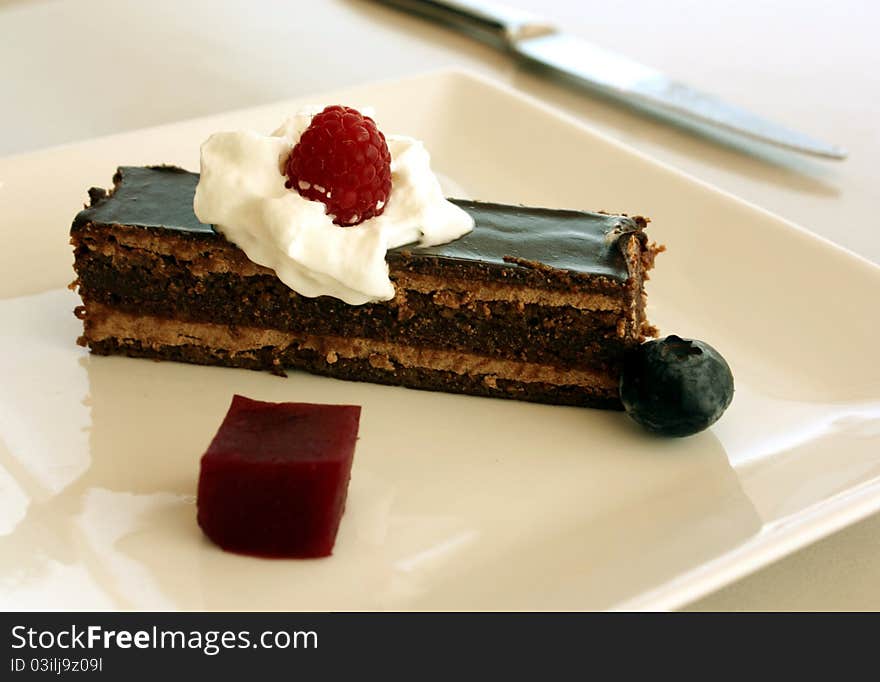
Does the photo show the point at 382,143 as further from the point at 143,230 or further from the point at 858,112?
the point at 858,112

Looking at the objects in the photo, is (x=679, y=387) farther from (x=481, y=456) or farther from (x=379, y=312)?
(x=379, y=312)

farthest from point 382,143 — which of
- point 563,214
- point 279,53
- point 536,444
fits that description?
point 279,53

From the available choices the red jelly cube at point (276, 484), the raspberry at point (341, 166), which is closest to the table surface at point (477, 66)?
the raspberry at point (341, 166)

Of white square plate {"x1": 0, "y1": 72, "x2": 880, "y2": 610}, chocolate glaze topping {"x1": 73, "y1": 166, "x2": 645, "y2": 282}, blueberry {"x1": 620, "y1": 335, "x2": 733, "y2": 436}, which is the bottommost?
white square plate {"x1": 0, "y1": 72, "x2": 880, "y2": 610}

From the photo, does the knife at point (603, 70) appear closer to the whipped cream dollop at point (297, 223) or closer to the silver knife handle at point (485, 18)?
the silver knife handle at point (485, 18)

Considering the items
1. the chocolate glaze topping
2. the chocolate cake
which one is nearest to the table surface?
the chocolate glaze topping

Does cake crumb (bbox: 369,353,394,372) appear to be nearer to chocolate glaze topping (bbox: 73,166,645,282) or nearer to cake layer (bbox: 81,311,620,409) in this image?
cake layer (bbox: 81,311,620,409)
